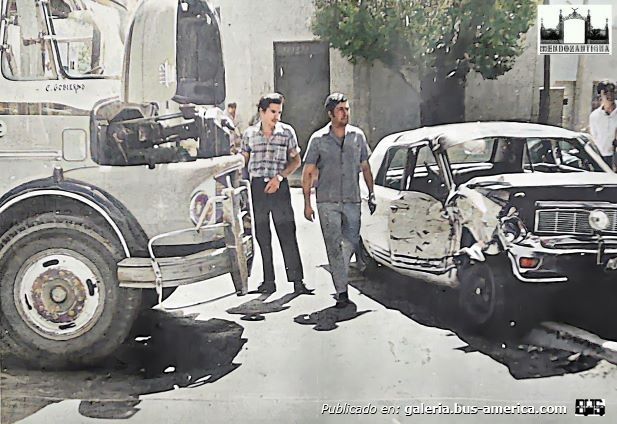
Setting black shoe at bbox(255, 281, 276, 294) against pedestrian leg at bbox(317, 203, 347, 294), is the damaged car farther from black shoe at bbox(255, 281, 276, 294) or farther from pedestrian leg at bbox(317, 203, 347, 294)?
black shoe at bbox(255, 281, 276, 294)

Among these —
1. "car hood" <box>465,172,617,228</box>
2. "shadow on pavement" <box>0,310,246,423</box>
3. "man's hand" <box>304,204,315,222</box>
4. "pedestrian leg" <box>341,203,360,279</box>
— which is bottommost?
"shadow on pavement" <box>0,310,246,423</box>

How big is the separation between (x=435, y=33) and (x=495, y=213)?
899 millimetres

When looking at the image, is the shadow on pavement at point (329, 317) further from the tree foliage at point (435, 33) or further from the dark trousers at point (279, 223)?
the tree foliage at point (435, 33)

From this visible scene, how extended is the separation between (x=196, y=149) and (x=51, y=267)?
0.98 m

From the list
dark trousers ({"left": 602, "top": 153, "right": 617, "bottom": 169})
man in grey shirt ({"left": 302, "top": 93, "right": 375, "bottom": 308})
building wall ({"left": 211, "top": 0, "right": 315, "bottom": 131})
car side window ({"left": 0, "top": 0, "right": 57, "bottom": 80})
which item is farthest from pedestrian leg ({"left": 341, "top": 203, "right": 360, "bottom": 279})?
car side window ({"left": 0, "top": 0, "right": 57, "bottom": 80})

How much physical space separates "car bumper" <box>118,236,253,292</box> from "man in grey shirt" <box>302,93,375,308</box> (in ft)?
1.32

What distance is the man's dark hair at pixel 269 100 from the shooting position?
376 centimetres

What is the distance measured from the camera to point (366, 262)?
3.87 m

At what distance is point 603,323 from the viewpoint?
3.81 metres

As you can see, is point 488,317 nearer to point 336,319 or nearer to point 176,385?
point 336,319

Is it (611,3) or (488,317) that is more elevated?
(611,3)

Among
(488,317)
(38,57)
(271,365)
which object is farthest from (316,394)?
(38,57)

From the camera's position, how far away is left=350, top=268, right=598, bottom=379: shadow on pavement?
383 centimetres

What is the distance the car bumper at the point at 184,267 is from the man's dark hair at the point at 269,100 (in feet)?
2.13
